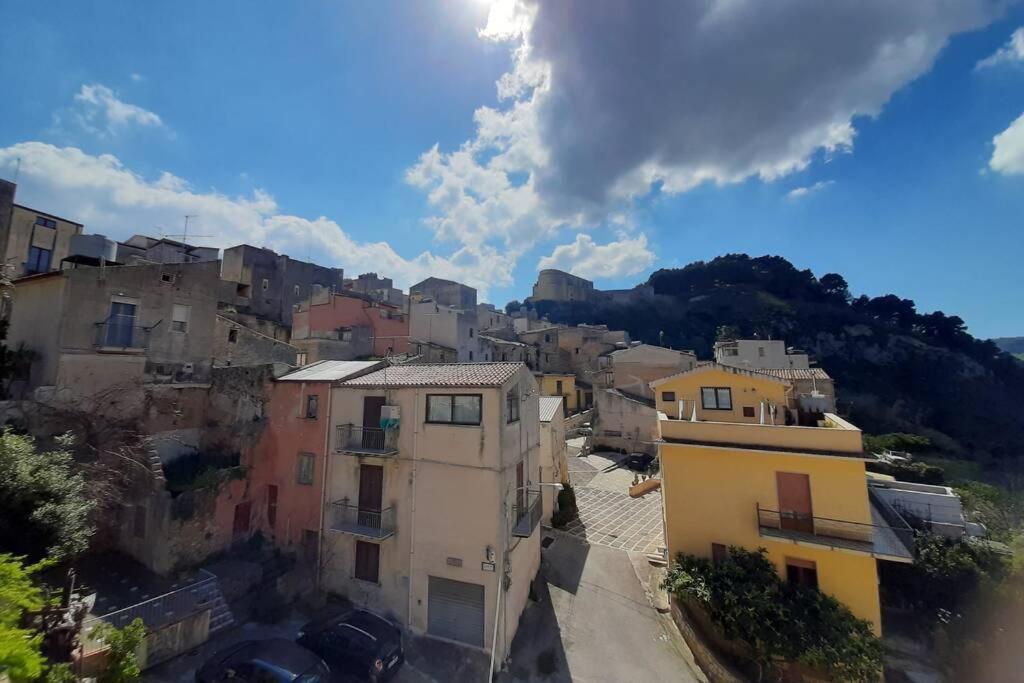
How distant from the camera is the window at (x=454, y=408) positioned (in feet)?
43.0

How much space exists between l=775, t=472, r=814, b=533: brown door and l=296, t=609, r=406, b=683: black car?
1276 centimetres

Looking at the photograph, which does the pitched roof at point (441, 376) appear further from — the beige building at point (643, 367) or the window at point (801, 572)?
the beige building at point (643, 367)

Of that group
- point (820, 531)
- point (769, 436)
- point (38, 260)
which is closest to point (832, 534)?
point (820, 531)

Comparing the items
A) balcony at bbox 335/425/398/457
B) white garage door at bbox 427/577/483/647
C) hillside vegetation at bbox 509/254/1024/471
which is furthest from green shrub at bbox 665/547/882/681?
hillside vegetation at bbox 509/254/1024/471

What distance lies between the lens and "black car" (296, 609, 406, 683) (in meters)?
10.9

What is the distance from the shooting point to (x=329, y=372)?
671 inches

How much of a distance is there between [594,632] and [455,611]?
185 inches

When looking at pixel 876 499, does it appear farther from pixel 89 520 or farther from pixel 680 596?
pixel 89 520

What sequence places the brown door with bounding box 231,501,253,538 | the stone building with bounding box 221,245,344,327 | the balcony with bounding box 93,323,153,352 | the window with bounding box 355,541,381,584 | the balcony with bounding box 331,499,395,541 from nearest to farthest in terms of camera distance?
the balcony with bounding box 331,499,395,541 → the window with bounding box 355,541,381,584 → the balcony with bounding box 93,323,153,352 → the brown door with bounding box 231,501,253,538 → the stone building with bounding box 221,245,344,327

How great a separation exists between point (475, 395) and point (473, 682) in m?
8.07

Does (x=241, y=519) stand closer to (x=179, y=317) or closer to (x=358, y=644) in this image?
(x=358, y=644)

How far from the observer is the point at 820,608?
11.9 m

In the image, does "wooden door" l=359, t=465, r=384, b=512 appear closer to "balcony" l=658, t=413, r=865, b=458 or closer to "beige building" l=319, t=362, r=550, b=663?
"beige building" l=319, t=362, r=550, b=663

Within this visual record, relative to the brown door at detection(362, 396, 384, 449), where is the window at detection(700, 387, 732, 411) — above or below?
above
